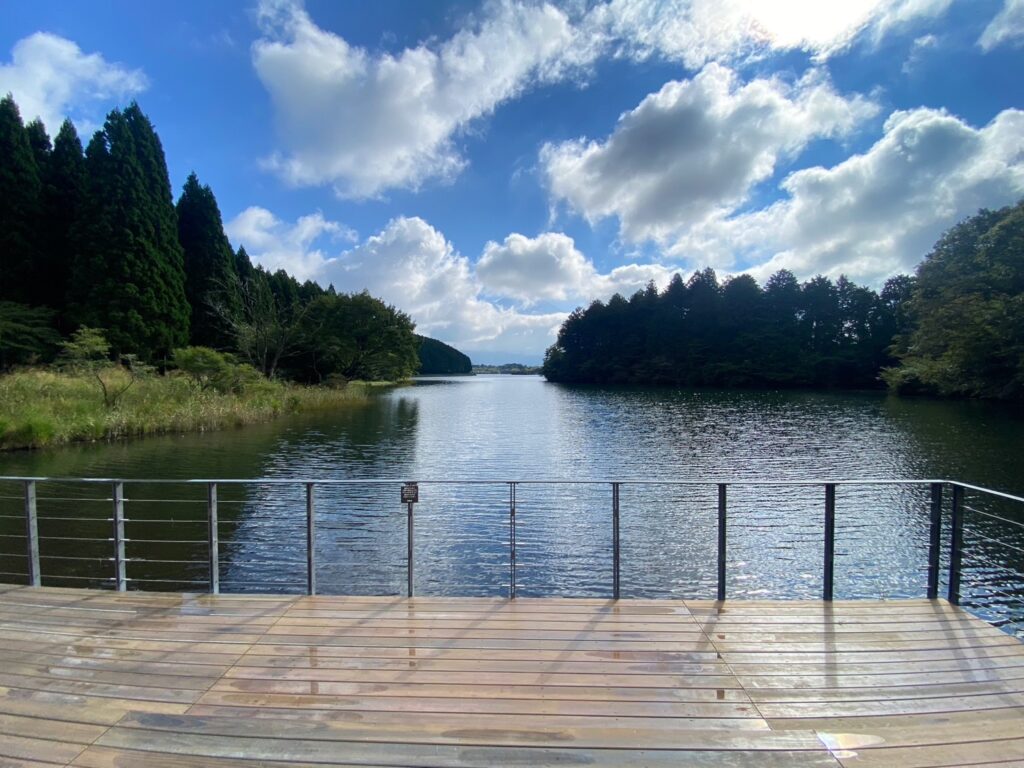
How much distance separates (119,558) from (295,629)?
1885 mm

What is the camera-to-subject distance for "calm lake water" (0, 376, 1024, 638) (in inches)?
278

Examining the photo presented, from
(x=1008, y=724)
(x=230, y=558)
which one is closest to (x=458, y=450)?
(x=230, y=558)

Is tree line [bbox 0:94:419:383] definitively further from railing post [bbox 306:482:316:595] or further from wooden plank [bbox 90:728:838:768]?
wooden plank [bbox 90:728:838:768]

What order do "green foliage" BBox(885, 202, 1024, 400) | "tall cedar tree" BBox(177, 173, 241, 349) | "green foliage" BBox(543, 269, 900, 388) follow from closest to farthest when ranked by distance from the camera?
1. "green foliage" BBox(885, 202, 1024, 400)
2. "tall cedar tree" BBox(177, 173, 241, 349)
3. "green foliage" BBox(543, 269, 900, 388)

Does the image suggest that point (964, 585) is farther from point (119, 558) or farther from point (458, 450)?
point (458, 450)

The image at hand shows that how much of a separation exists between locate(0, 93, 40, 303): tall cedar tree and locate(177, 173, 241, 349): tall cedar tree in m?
8.16

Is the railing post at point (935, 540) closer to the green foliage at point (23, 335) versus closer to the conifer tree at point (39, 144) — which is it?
the green foliage at point (23, 335)

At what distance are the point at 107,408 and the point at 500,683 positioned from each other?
2045 centimetres

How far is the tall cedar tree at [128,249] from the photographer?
2764 centimetres

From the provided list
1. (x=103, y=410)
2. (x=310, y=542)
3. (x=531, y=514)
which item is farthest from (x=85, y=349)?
(x=310, y=542)

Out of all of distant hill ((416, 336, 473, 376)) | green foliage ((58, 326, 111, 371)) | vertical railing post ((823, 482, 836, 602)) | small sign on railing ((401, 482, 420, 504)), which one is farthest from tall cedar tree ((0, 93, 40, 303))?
distant hill ((416, 336, 473, 376))

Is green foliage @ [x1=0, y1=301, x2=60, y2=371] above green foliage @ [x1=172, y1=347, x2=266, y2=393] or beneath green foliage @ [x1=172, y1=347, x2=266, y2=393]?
above

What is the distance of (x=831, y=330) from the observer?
66938 millimetres

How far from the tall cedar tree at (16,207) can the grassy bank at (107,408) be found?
11499 millimetres
